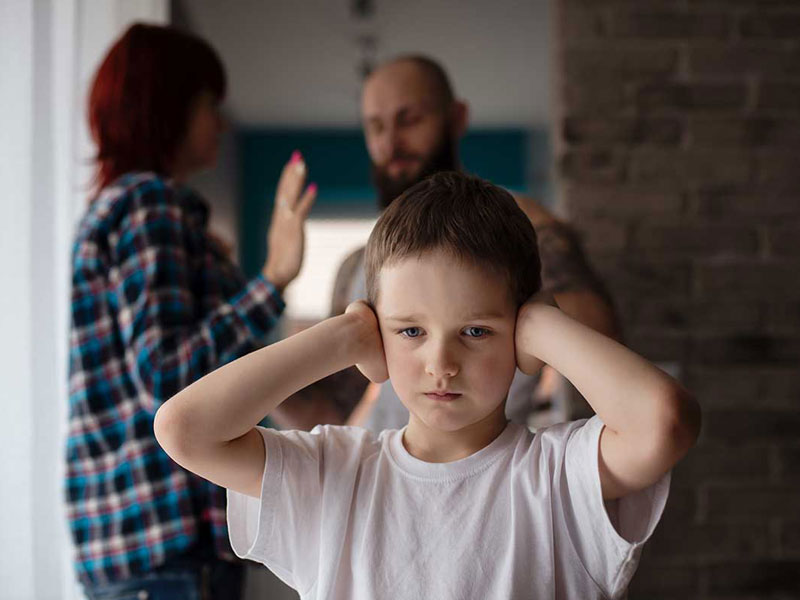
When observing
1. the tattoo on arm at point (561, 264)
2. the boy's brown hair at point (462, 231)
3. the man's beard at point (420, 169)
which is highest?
the man's beard at point (420, 169)

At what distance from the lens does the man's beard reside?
1.31m

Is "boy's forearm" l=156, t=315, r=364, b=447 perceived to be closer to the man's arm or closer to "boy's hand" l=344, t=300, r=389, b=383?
"boy's hand" l=344, t=300, r=389, b=383

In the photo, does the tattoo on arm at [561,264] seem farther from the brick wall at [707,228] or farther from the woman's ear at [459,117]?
the brick wall at [707,228]

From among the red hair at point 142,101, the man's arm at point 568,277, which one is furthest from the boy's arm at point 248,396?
the red hair at point 142,101

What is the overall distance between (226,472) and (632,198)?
154 cm

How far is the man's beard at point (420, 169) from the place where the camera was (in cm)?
131

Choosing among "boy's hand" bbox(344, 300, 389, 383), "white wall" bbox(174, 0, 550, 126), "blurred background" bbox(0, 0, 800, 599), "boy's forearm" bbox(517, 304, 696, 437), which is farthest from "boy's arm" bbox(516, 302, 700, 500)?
"white wall" bbox(174, 0, 550, 126)

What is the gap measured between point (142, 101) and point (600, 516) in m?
0.89

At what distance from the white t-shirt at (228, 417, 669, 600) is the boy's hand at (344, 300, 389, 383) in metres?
0.08

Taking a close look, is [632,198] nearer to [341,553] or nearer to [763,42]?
[763,42]

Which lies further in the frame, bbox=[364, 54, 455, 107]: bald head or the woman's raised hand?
bbox=[364, 54, 455, 107]: bald head

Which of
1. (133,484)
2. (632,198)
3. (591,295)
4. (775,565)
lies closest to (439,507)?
(591,295)

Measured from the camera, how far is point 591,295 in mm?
989

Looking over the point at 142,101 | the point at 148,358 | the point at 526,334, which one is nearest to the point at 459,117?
the point at 142,101
